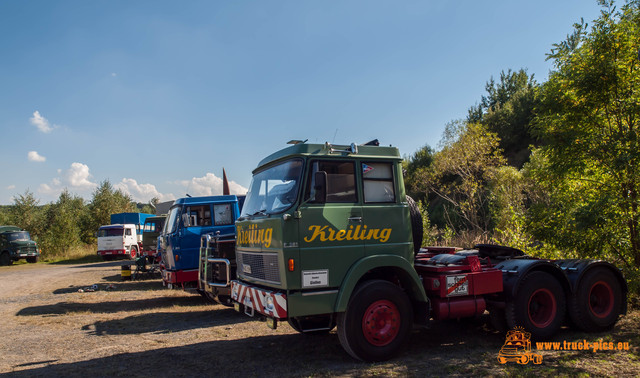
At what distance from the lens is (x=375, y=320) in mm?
5344

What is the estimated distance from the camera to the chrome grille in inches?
209

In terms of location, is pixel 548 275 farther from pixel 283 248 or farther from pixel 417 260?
pixel 283 248

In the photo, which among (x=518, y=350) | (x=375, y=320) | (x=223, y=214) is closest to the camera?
(x=375, y=320)

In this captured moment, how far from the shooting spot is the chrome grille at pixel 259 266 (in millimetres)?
5297

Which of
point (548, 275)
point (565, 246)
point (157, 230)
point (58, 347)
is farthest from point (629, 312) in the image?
point (157, 230)

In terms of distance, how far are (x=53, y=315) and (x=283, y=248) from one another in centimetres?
810

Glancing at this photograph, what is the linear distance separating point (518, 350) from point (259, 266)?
3.79 m

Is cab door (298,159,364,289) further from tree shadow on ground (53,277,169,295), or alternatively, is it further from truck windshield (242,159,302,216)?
tree shadow on ground (53,277,169,295)

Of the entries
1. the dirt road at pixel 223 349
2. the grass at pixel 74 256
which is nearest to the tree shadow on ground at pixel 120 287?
the dirt road at pixel 223 349

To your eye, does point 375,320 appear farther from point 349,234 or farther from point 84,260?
point 84,260

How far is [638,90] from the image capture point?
284 inches

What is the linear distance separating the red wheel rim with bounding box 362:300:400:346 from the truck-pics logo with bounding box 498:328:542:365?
1416mm

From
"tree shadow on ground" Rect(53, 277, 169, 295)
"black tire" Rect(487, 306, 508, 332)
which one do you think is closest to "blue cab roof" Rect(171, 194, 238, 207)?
"tree shadow on ground" Rect(53, 277, 169, 295)

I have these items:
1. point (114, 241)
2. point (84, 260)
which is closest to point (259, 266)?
point (114, 241)
